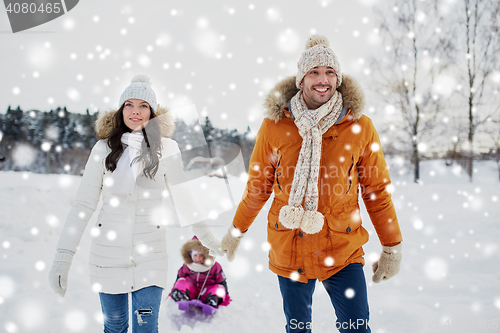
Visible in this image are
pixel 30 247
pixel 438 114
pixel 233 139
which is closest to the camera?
pixel 30 247

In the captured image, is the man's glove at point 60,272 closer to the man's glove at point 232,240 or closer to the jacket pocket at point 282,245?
the man's glove at point 232,240

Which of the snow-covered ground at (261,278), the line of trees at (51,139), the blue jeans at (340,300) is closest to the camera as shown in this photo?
the blue jeans at (340,300)

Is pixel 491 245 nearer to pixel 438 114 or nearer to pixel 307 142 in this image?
pixel 307 142

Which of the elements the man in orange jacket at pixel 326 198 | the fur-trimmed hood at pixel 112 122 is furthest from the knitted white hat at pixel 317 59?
the fur-trimmed hood at pixel 112 122

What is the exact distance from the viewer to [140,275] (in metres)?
1.96

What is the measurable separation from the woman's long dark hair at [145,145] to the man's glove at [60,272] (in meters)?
0.67

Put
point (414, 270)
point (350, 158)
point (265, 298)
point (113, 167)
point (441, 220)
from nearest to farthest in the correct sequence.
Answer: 1. point (350, 158)
2. point (113, 167)
3. point (265, 298)
4. point (414, 270)
5. point (441, 220)

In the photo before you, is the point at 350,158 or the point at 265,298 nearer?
the point at 350,158

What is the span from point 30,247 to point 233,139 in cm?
892

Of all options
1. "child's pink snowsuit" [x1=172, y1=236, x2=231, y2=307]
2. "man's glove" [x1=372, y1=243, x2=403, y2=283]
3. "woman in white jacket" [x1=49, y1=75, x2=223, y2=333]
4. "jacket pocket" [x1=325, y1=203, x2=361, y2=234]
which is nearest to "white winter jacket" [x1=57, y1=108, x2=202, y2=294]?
"woman in white jacket" [x1=49, y1=75, x2=223, y2=333]

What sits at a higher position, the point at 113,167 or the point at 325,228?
the point at 113,167

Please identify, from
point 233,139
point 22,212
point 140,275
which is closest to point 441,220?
point 140,275

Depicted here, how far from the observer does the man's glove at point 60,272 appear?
6.23 ft

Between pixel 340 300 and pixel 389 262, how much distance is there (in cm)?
46
